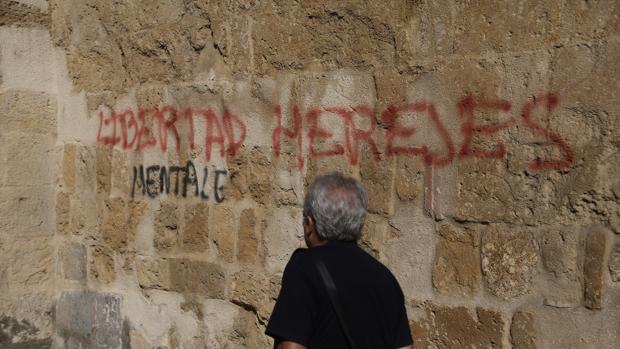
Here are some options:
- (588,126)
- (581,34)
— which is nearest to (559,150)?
(588,126)

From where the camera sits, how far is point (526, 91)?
10.9ft

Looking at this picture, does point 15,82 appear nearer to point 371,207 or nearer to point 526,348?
point 371,207

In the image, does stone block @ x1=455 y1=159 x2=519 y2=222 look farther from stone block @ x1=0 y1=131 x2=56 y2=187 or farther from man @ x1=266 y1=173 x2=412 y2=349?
stone block @ x1=0 y1=131 x2=56 y2=187

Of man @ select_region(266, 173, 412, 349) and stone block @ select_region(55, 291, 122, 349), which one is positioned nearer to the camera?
man @ select_region(266, 173, 412, 349)

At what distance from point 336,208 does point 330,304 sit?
32 cm

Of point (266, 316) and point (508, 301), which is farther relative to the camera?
point (266, 316)

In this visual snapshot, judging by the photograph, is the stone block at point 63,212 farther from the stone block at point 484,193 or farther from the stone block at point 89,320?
the stone block at point 484,193

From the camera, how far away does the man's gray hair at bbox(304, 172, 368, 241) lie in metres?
2.79

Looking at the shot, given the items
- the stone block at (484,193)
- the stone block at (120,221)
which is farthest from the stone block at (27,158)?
the stone block at (484,193)

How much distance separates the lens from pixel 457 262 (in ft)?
11.7

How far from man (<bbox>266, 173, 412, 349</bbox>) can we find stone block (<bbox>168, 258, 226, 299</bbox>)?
5.77 ft

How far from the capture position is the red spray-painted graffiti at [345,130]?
333 centimetres

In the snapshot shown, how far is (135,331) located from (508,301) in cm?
244

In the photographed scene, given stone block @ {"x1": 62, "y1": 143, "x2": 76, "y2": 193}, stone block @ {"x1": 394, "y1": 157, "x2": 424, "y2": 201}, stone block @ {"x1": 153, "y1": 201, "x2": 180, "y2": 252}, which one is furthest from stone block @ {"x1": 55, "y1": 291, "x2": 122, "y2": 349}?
stone block @ {"x1": 394, "y1": 157, "x2": 424, "y2": 201}
